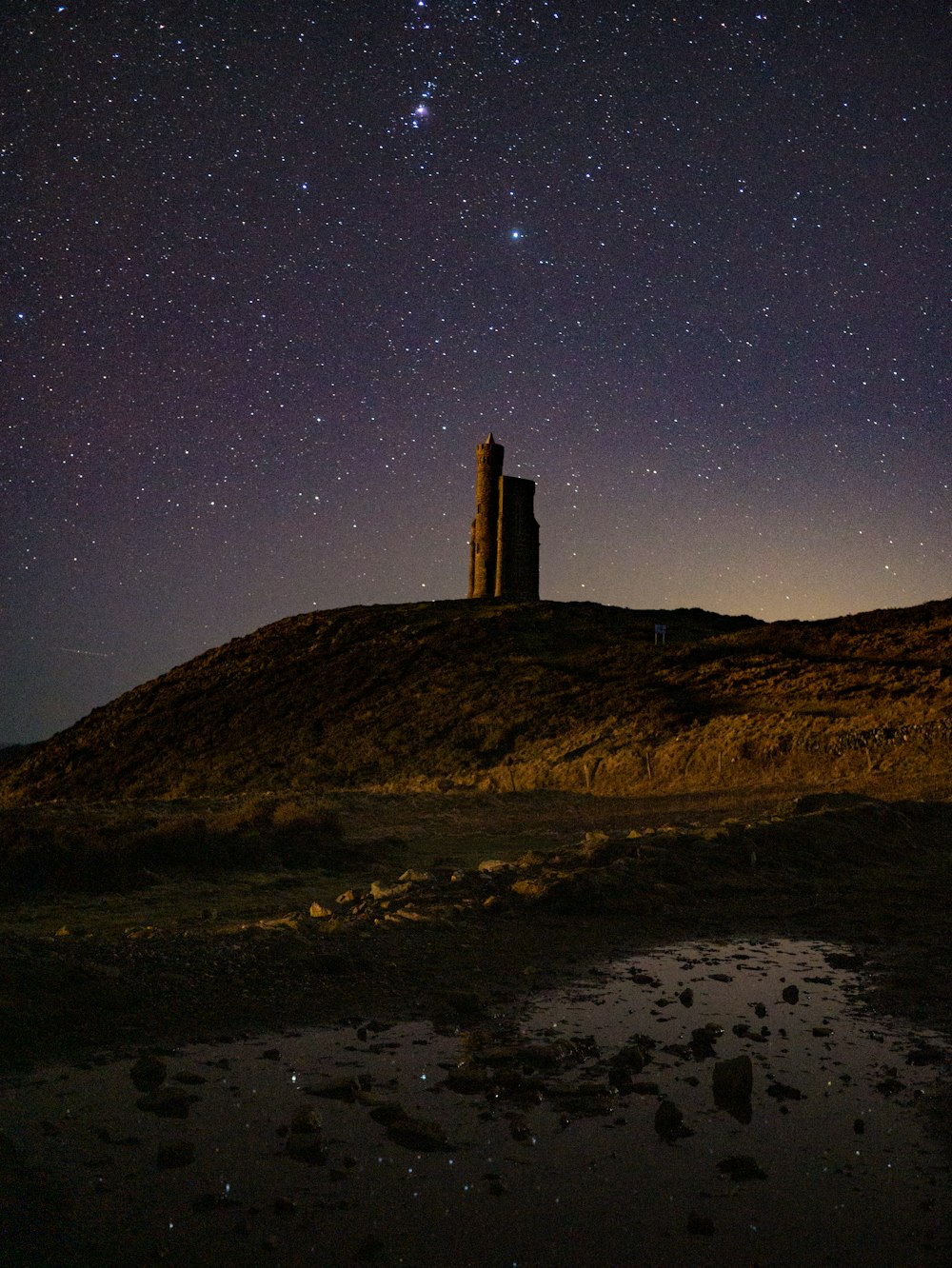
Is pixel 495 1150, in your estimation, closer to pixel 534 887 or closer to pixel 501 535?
pixel 534 887

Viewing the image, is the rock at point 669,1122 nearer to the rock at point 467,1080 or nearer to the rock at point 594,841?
the rock at point 467,1080

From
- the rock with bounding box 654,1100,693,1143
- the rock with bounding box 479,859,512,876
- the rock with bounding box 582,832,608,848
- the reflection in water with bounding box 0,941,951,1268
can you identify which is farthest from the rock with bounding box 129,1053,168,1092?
the rock with bounding box 582,832,608,848

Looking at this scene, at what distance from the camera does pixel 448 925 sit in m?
7.35

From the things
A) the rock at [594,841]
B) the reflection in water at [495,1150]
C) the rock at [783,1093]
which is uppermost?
the rock at [594,841]

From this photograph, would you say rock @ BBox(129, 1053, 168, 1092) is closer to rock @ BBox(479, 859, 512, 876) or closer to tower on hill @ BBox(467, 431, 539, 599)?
rock @ BBox(479, 859, 512, 876)

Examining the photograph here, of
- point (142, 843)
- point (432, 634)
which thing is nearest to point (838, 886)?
point (142, 843)

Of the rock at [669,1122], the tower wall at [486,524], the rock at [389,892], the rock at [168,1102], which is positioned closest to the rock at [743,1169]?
the rock at [669,1122]

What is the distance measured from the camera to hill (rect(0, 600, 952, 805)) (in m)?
23.1


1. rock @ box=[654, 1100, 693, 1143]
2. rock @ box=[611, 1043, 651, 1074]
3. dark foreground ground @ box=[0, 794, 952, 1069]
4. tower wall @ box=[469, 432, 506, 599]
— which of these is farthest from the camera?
tower wall @ box=[469, 432, 506, 599]

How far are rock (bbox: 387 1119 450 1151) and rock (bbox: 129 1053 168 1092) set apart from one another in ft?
4.05

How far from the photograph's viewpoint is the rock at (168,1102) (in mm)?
4062

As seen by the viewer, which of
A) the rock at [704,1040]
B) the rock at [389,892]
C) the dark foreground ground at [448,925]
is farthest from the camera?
the rock at [389,892]

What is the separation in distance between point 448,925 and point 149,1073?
3.23 meters

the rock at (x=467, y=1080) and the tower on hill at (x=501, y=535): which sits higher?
the tower on hill at (x=501, y=535)
